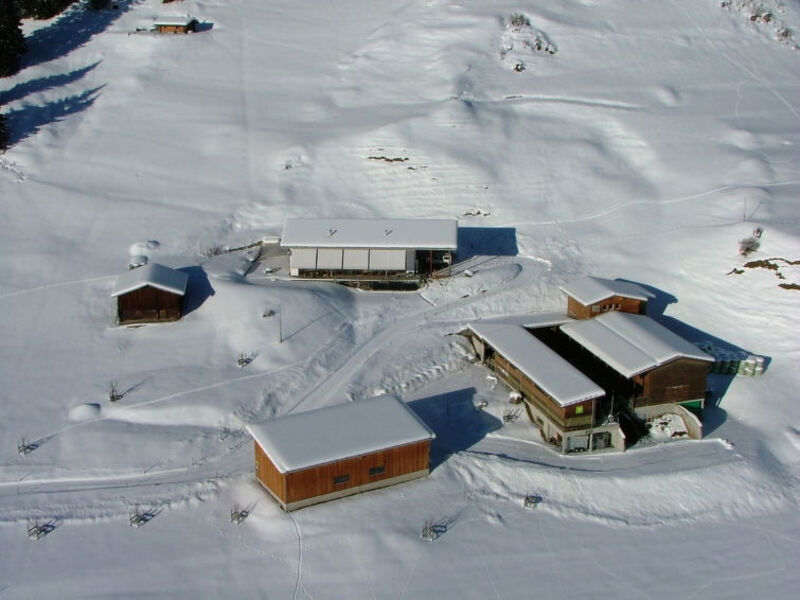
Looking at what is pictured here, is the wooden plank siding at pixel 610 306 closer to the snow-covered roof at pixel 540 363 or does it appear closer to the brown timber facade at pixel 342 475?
the snow-covered roof at pixel 540 363

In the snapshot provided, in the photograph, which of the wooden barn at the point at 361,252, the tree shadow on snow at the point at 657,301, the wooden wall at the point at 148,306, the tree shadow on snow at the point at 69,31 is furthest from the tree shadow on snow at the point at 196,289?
the tree shadow on snow at the point at 69,31

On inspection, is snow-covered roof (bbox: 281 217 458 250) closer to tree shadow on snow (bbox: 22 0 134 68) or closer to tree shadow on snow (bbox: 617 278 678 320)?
tree shadow on snow (bbox: 617 278 678 320)

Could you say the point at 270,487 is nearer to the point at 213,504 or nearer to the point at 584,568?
the point at 213,504

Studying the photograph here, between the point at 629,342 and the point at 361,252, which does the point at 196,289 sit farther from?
the point at 629,342

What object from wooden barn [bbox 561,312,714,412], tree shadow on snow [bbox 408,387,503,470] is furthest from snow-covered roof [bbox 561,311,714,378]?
tree shadow on snow [bbox 408,387,503,470]

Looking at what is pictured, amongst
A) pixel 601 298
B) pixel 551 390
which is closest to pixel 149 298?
pixel 551 390

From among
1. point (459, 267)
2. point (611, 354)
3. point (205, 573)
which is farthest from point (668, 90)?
point (205, 573)
